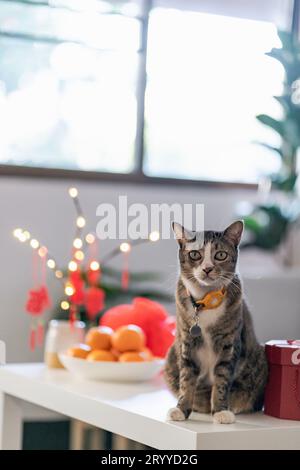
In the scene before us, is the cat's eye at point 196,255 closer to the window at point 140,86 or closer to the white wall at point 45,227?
the white wall at point 45,227

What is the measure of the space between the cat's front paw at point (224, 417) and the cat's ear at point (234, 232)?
26cm

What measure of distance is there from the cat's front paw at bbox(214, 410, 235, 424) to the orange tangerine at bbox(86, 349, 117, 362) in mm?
527

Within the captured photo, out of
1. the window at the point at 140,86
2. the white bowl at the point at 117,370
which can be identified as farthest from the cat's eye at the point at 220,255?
the window at the point at 140,86

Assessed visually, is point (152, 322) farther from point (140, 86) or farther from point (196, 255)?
point (140, 86)

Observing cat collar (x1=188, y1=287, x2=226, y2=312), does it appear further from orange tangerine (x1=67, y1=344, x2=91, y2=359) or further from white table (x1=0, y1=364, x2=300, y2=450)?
orange tangerine (x1=67, y1=344, x2=91, y2=359)

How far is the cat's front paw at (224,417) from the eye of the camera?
1320 millimetres

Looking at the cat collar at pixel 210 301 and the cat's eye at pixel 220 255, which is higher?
the cat's eye at pixel 220 255

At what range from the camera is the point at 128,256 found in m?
3.30

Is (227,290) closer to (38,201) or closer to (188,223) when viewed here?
(188,223)

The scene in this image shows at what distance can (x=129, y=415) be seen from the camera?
4.73 feet

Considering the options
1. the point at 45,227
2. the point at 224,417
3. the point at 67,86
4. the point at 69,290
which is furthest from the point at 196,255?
the point at 67,86

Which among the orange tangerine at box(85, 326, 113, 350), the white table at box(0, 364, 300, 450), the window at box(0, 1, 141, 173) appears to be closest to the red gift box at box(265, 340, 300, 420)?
the white table at box(0, 364, 300, 450)

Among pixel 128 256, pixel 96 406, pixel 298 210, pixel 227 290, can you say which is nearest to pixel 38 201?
pixel 128 256

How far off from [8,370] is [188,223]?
67cm
